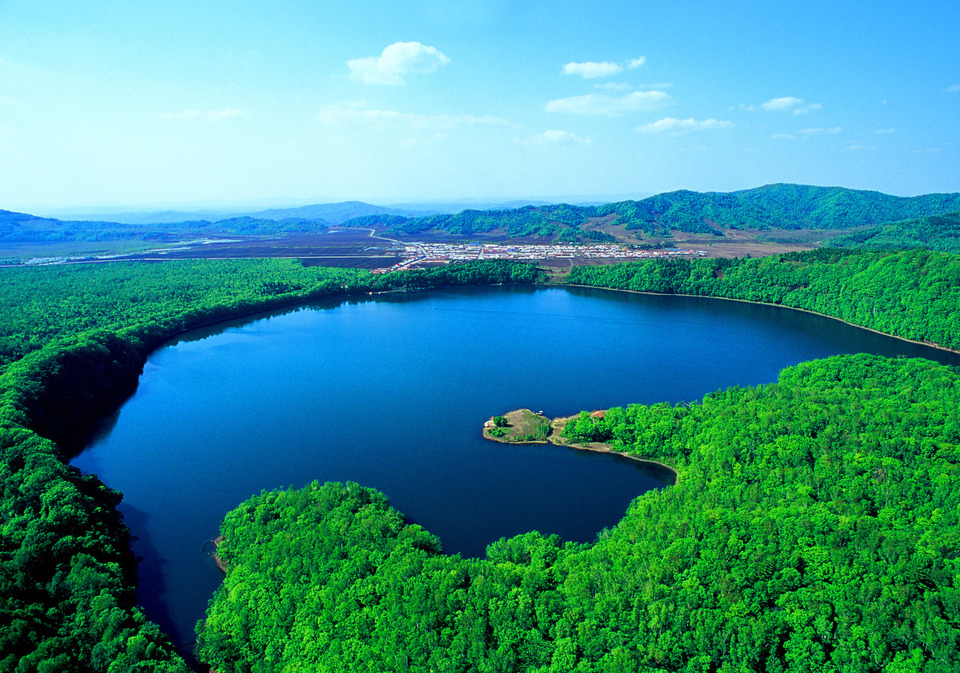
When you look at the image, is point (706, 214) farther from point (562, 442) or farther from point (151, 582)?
point (151, 582)

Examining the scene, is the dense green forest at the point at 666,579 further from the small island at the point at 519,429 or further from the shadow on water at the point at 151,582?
the small island at the point at 519,429

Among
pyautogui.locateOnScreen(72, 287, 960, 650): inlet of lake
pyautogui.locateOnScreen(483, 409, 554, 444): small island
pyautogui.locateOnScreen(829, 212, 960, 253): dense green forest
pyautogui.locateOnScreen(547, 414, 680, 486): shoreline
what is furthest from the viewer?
pyautogui.locateOnScreen(829, 212, 960, 253): dense green forest

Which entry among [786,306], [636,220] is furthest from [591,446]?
[636,220]

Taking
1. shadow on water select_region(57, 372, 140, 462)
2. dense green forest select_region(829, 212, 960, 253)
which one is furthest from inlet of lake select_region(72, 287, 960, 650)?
dense green forest select_region(829, 212, 960, 253)

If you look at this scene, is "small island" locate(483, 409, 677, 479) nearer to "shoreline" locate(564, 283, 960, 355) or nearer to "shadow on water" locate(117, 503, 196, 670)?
"shadow on water" locate(117, 503, 196, 670)

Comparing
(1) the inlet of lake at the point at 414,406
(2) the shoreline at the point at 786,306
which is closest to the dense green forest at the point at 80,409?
(1) the inlet of lake at the point at 414,406
